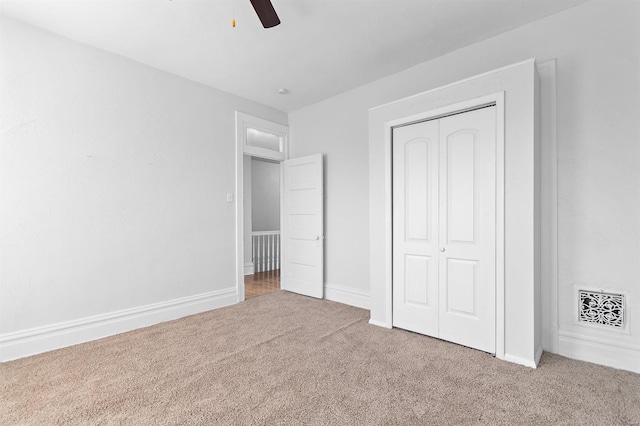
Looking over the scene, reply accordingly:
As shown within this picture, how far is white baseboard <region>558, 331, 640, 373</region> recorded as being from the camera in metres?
2.25

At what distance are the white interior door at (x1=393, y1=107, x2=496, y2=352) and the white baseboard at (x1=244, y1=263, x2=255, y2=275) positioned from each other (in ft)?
12.1

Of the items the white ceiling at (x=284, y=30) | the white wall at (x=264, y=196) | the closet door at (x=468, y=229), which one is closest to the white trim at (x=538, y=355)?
the closet door at (x=468, y=229)

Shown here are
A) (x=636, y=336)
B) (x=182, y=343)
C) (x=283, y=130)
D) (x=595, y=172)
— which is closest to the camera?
(x=636, y=336)

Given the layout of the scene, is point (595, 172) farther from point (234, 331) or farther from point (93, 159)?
point (93, 159)

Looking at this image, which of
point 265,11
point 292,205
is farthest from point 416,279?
point 265,11

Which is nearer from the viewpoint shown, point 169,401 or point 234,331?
point 169,401

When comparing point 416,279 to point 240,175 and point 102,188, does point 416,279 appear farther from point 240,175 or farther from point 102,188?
point 102,188

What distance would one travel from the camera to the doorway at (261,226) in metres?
5.59

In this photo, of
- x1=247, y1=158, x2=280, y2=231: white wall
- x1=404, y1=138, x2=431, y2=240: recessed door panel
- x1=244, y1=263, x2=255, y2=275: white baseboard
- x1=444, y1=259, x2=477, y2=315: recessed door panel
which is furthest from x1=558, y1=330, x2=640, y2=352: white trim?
x1=247, y1=158, x2=280, y2=231: white wall

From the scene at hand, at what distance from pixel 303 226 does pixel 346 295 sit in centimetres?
117

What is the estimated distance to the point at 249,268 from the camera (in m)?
6.13

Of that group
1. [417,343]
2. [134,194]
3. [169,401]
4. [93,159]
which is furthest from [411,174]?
[93,159]

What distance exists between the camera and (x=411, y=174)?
3.03 meters

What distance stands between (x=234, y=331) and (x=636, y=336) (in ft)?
10.8
